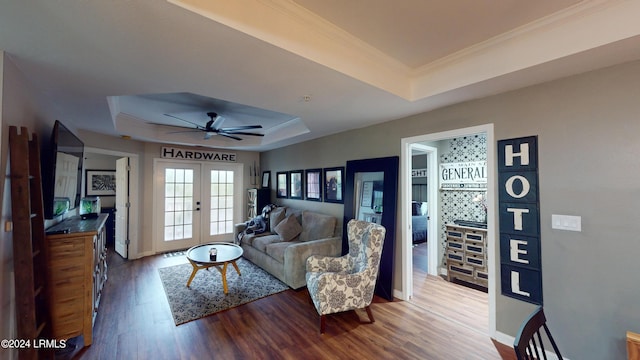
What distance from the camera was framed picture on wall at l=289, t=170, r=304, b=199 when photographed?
5.28 meters

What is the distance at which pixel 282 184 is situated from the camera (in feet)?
19.5

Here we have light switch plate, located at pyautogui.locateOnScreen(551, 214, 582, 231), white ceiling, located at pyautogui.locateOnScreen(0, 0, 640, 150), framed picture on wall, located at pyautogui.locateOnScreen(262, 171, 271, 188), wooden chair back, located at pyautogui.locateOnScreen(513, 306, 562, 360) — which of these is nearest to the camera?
wooden chair back, located at pyautogui.locateOnScreen(513, 306, 562, 360)

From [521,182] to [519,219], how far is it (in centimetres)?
36

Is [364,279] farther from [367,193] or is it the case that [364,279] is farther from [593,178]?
[593,178]

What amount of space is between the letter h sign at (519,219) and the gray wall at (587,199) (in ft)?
0.19

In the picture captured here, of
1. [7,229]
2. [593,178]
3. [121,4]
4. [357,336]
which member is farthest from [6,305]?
[593,178]

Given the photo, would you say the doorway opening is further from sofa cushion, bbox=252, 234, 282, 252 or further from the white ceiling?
sofa cushion, bbox=252, 234, 282, 252

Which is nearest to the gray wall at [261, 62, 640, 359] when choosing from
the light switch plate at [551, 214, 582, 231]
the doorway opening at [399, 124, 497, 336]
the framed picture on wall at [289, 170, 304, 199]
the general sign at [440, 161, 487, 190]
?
the light switch plate at [551, 214, 582, 231]

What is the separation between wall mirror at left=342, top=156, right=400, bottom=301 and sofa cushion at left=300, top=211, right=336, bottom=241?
0.79 ft

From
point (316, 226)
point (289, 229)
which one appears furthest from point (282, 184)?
point (316, 226)

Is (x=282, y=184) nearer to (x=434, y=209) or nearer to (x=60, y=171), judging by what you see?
(x=434, y=209)

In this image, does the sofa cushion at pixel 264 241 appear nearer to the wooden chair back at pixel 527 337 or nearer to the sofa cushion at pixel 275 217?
the sofa cushion at pixel 275 217

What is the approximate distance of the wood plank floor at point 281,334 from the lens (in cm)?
223

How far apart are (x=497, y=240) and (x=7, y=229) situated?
420cm
